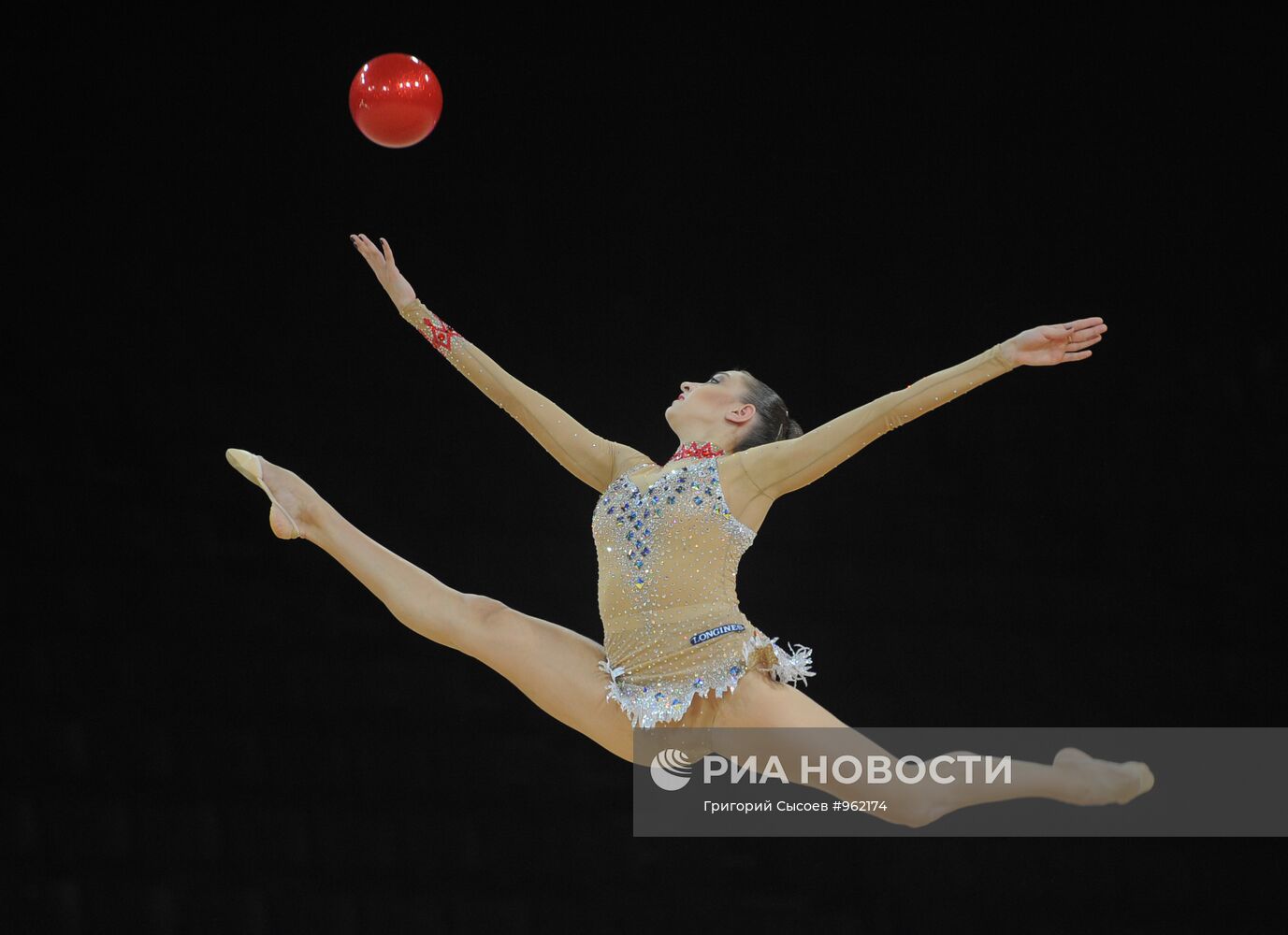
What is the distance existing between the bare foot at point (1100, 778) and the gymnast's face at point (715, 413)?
935mm

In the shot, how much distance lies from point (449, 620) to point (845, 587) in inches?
56.9

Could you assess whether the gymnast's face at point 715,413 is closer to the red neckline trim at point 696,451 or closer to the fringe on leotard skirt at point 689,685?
the red neckline trim at point 696,451

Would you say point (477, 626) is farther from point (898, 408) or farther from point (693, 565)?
point (898, 408)

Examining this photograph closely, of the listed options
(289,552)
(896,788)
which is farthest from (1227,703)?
(289,552)

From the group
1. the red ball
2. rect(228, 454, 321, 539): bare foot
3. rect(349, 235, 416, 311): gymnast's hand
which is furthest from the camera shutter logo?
the red ball

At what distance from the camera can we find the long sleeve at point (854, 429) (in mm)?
2936

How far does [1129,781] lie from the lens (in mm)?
3061

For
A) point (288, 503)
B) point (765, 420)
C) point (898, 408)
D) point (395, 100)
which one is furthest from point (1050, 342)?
point (288, 503)

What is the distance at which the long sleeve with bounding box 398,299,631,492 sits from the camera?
339cm

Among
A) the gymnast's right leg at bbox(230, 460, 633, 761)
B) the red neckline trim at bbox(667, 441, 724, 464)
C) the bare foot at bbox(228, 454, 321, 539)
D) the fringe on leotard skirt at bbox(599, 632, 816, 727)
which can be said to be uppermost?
the red neckline trim at bbox(667, 441, 724, 464)

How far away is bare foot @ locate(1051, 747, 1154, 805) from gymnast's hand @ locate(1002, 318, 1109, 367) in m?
0.78

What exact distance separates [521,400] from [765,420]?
53 centimetres

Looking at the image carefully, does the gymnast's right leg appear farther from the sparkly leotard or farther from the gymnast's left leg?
the gymnast's left leg

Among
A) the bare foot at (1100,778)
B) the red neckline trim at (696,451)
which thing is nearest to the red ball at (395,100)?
the red neckline trim at (696,451)
